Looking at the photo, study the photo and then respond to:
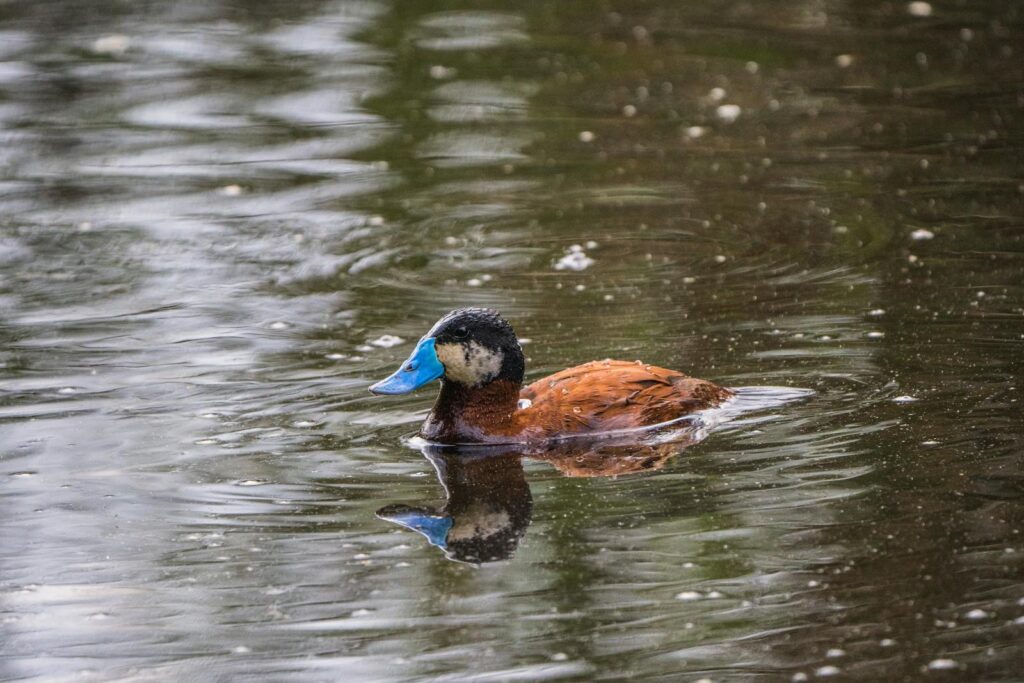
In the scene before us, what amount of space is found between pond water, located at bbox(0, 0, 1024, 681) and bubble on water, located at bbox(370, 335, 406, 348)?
0.03 m

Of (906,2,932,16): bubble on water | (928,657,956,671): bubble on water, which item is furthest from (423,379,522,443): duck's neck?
(906,2,932,16): bubble on water

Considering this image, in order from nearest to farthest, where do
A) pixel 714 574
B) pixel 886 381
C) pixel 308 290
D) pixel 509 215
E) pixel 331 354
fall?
pixel 714 574 → pixel 886 381 → pixel 331 354 → pixel 308 290 → pixel 509 215

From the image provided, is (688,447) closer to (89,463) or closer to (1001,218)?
(89,463)

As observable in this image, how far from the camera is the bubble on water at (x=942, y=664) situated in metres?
4.74

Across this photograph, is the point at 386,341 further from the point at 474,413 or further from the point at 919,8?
the point at 919,8

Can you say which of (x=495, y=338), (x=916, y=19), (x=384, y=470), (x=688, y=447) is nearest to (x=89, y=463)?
(x=384, y=470)

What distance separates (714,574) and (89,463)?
2910 mm

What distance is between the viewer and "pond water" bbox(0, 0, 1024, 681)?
524 cm

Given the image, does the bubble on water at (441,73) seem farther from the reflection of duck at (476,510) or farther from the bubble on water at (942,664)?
the bubble on water at (942,664)

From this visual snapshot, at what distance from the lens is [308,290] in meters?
9.43

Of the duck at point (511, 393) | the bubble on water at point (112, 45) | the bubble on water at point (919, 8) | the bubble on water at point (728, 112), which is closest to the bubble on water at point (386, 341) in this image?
the duck at point (511, 393)

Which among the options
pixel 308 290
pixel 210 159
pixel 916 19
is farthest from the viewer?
pixel 916 19

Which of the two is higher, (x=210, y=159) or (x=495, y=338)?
(x=495, y=338)

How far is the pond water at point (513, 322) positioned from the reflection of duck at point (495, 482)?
0.03m
